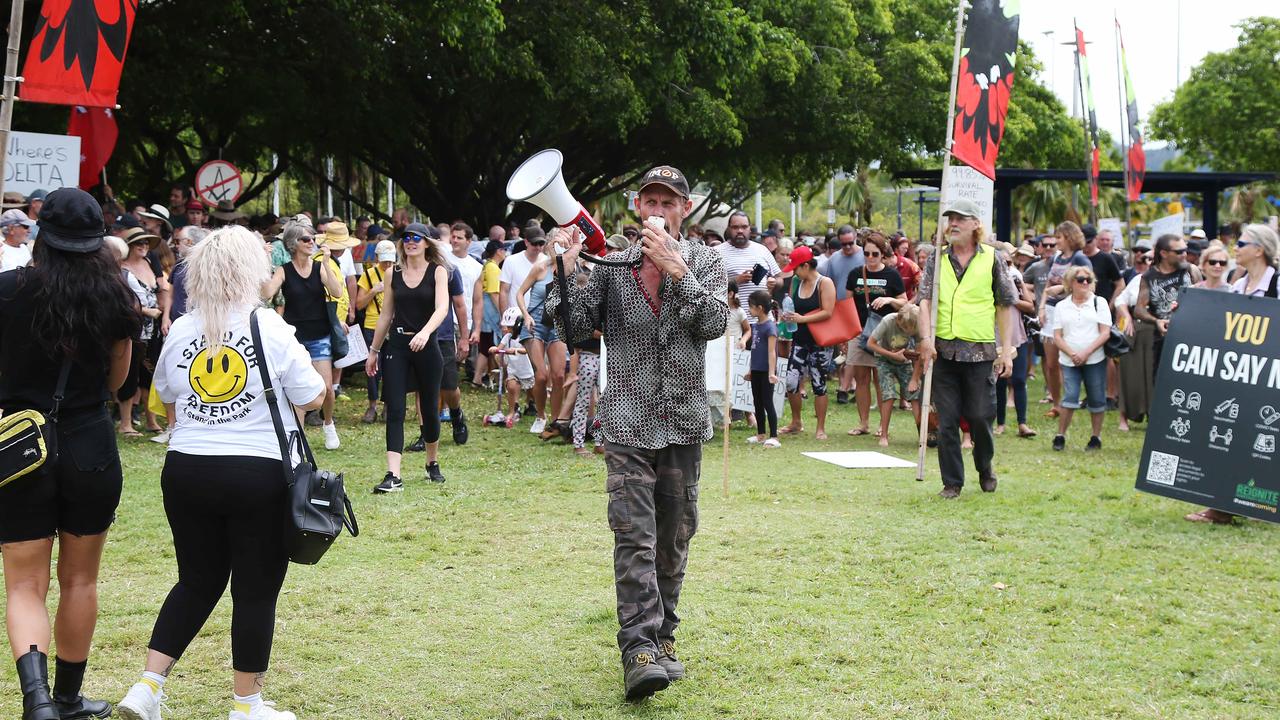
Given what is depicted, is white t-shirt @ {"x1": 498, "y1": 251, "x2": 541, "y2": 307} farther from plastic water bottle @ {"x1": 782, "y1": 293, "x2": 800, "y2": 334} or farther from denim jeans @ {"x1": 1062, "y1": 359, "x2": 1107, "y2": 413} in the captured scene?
denim jeans @ {"x1": 1062, "y1": 359, "x2": 1107, "y2": 413}

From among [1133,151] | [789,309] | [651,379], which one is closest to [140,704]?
[651,379]

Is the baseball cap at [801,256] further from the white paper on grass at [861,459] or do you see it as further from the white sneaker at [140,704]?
the white sneaker at [140,704]

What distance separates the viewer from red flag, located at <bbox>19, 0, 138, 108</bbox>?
23.6 ft

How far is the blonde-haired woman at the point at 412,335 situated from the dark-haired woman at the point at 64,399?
15.1ft

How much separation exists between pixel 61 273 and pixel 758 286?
9.75 m

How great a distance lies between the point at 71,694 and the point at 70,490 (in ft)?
2.62

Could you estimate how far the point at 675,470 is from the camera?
5.09 m

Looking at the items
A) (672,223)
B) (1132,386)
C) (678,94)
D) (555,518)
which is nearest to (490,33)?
(678,94)

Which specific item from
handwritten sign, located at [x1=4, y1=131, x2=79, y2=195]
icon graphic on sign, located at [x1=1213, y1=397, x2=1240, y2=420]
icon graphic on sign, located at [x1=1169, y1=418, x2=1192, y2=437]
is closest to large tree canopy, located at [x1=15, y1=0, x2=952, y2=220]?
handwritten sign, located at [x1=4, y1=131, x2=79, y2=195]

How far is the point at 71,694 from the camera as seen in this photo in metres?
4.66

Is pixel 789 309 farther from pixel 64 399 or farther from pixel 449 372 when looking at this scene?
pixel 64 399

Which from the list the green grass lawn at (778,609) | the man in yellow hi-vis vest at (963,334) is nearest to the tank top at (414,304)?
the green grass lawn at (778,609)

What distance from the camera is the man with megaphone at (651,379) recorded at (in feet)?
16.2

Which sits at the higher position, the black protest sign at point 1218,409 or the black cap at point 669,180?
the black cap at point 669,180
